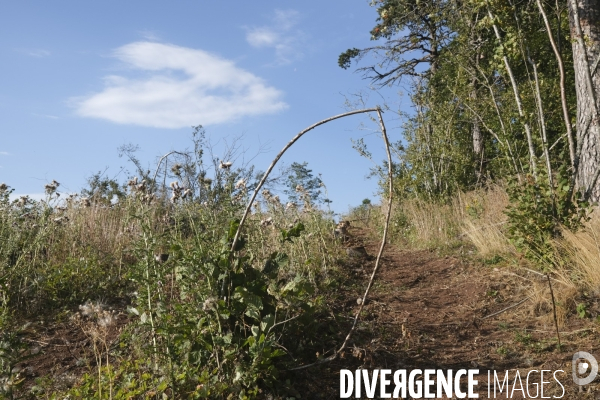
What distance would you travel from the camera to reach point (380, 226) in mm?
10812

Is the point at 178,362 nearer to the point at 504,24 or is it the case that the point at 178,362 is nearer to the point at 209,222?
the point at 209,222

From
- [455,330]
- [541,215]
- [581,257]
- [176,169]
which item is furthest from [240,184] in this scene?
[541,215]

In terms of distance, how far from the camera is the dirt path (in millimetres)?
3127

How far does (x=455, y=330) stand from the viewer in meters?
3.97

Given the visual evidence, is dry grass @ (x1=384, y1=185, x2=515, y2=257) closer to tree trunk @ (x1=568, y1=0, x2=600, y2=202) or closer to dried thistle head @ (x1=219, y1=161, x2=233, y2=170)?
tree trunk @ (x1=568, y1=0, x2=600, y2=202)

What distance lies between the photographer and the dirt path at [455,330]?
10.3 ft

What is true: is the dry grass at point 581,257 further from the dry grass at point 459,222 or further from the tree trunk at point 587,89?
the tree trunk at point 587,89

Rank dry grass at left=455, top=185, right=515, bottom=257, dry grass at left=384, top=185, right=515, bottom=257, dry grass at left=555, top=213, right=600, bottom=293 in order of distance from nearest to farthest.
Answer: dry grass at left=555, top=213, right=600, bottom=293
dry grass at left=455, top=185, right=515, bottom=257
dry grass at left=384, top=185, right=515, bottom=257

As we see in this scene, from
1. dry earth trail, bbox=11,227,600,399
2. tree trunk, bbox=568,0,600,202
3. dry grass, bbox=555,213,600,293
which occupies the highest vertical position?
tree trunk, bbox=568,0,600,202

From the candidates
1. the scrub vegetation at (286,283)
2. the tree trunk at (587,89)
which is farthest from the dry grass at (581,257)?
the tree trunk at (587,89)

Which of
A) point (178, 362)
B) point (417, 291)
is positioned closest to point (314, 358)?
point (178, 362)

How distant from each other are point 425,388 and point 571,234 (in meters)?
2.50

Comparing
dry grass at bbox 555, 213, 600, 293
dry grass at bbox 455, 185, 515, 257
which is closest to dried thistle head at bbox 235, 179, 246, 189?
dry grass at bbox 555, 213, 600, 293

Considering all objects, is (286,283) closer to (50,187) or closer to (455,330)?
(455,330)
